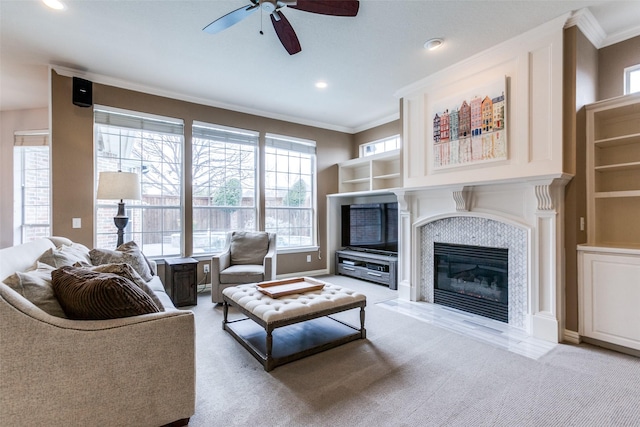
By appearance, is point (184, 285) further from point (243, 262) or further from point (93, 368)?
point (93, 368)

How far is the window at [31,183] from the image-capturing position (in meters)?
4.81

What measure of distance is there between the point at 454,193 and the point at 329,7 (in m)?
2.26

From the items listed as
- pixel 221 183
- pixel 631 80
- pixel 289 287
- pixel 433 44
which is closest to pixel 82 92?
pixel 221 183

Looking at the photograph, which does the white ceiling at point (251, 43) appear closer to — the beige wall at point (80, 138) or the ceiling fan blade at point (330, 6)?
the beige wall at point (80, 138)

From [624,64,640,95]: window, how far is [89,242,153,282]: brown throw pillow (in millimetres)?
4874

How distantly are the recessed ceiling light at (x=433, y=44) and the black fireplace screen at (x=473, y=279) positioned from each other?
216cm

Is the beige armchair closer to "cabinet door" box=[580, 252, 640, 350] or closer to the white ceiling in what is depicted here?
the white ceiling

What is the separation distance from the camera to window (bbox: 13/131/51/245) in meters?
4.81

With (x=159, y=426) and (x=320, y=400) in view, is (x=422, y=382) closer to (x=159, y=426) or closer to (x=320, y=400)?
(x=320, y=400)

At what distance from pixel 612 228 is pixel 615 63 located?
5.16 ft

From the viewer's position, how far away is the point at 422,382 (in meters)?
2.02

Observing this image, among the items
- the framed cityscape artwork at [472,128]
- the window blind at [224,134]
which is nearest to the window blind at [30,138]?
the window blind at [224,134]

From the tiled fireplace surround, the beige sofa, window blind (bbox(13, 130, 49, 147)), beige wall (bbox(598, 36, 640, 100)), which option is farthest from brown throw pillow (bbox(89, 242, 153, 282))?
beige wall (bbox(598, 36, 640, 100))

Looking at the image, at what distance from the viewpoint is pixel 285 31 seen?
7.55 feet
